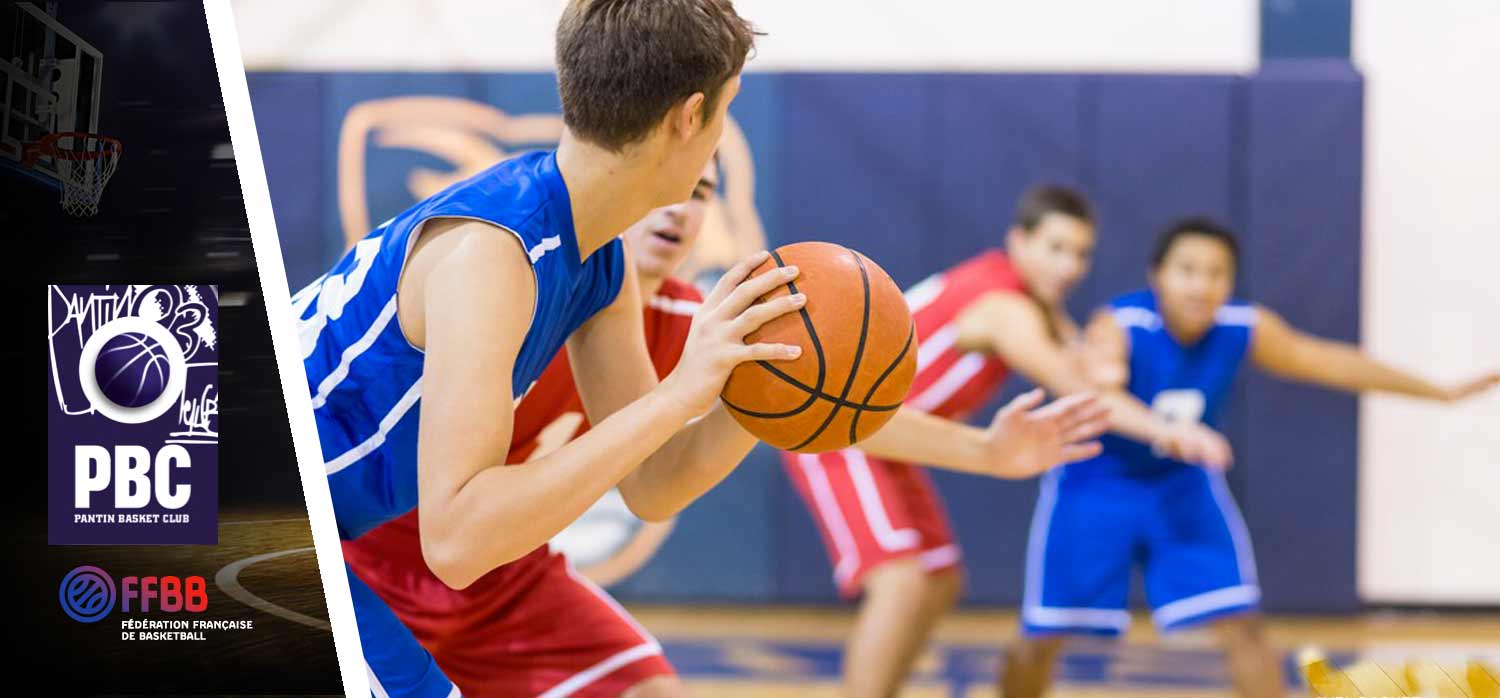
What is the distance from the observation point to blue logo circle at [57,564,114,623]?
10.9 ft

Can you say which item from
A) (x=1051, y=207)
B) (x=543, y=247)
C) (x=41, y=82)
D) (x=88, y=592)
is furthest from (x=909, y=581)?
(x=41, y=82)

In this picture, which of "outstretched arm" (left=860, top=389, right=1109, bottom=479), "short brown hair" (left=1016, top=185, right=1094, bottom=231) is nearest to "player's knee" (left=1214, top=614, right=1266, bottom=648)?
"short brown hair" (left=1016, top=185, right=1094, bottom=231)

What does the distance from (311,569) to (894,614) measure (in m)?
1.57

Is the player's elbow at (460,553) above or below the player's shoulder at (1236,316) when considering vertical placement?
below

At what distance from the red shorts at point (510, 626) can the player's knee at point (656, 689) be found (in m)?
0.03

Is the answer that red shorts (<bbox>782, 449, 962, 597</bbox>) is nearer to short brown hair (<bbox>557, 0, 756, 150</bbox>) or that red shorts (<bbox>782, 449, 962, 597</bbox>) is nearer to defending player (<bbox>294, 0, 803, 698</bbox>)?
defending player (<bbox>294, 0, 803, 698</bbox>)

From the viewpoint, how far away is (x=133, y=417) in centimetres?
326

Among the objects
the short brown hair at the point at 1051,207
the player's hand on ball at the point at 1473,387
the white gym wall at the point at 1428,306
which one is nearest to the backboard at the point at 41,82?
the short brown hair at the point at 1051,207

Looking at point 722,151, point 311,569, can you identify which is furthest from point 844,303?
point 722,151

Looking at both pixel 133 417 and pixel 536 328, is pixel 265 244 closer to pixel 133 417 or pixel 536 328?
pixel 133 417

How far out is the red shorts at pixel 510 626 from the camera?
8.46 ft

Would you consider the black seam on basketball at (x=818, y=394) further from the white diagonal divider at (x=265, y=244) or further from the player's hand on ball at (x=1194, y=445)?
the player's hand on ball at (x=1194, y=445)

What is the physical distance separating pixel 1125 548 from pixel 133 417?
2.74m

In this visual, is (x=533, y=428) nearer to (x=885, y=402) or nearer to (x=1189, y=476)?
(x=885, y=402)
